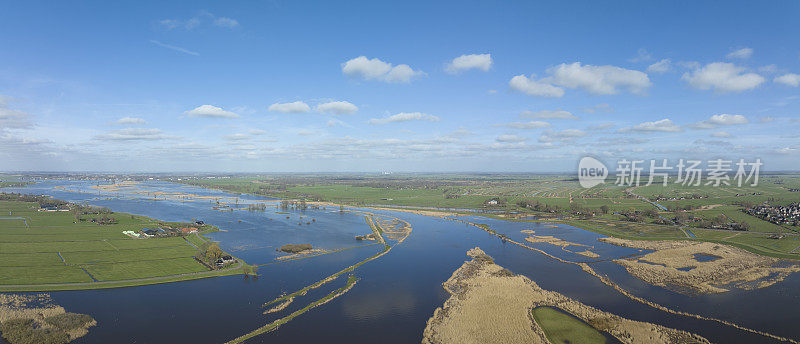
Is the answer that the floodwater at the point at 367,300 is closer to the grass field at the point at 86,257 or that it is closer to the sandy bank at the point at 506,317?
the sandy bank at the point at 506,317

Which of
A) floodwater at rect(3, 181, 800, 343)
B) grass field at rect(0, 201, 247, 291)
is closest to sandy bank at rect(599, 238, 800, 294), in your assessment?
floodwater at rect(3, 181, 800, 343)

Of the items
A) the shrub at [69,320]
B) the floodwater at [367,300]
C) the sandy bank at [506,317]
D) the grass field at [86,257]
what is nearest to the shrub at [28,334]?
the shrub at [69,320]

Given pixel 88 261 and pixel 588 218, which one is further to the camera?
pixel 588 218

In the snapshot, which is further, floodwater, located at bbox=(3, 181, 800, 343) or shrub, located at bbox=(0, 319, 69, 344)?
floodwater, located at bbox=(3, 181, 800, 343)

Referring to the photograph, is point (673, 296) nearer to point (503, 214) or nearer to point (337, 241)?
point (337, 241)

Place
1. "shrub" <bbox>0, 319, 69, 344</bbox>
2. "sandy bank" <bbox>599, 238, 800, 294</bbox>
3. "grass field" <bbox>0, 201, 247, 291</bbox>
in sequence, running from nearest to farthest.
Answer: "shrub" <bbox>0, 319, 69, 344</bbox> < "grass field" <bbox>0, 201, 247, 291</bbox> < "sandy bank" <bbox>599, 238, 800, 294</bbox>

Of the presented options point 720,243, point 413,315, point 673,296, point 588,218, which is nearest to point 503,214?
point 588,218

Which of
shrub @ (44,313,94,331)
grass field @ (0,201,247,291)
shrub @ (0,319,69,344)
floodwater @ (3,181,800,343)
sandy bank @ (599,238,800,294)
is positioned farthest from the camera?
sandy bank @ (599,238,800,294)

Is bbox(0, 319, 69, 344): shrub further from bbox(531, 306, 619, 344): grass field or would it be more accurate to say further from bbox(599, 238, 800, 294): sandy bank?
bbox(599, 238, 800, 294): sandy bank
